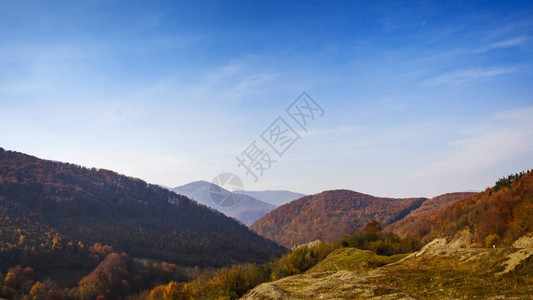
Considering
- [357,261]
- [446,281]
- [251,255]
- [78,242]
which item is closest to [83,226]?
[78,242]

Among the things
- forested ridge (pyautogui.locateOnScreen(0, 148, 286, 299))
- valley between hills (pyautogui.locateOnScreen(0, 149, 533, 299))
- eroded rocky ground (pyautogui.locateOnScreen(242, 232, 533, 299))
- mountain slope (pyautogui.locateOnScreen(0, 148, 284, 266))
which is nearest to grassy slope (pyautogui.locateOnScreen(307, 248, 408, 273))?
valley between hills (pyautogui.locateOnScreen(0, 149, 533, 299))

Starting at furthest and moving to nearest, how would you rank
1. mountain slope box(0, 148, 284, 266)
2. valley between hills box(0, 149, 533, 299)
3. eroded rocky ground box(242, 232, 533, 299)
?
mountain slope box(0, 148, 284, 266), valley between hills box(0, 149, 533, 299), eroded rocky ground box(242, 232, 533, 299)

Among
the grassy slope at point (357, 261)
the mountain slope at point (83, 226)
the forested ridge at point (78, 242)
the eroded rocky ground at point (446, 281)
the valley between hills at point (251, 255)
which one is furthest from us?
the mountain slope at point (83, 226)

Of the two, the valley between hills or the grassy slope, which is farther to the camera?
the grassy slope

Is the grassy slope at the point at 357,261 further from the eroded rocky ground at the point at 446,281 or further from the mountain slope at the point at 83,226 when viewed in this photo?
the mountain slope at the point at 83,226

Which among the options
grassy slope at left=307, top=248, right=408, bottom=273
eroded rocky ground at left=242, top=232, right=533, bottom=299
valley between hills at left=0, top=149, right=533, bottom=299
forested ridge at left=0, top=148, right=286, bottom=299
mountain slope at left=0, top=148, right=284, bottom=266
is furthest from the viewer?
mountain slope at left=0, top=148, right=284, bottom=266

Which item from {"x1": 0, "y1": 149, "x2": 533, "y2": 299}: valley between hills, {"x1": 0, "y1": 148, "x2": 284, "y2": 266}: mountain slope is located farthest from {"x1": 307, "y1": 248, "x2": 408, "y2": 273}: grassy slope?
{"x1": 0, "y1": 148, "x2": 284, "y2": 266}: mountain slope

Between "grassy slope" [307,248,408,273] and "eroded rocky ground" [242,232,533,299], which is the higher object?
"eroded rocky ground" [242,232,533,299]

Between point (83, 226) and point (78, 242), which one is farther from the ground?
point (83, 226)

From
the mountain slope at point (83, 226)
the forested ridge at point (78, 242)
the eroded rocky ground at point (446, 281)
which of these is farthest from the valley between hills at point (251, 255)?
the mountain slope at point (83, 226)

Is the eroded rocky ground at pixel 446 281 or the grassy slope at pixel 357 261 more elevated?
the eroded rocky ground at pixel 446 281

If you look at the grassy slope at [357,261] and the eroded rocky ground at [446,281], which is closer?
the eroded rocky ground at [446,281]

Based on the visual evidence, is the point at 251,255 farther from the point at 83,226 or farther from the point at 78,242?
the point at 83,226

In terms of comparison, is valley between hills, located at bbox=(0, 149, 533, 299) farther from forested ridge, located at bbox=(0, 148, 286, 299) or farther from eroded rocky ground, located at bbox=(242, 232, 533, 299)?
forested ridge, located at bbox=(0, 148, 286, 299)
